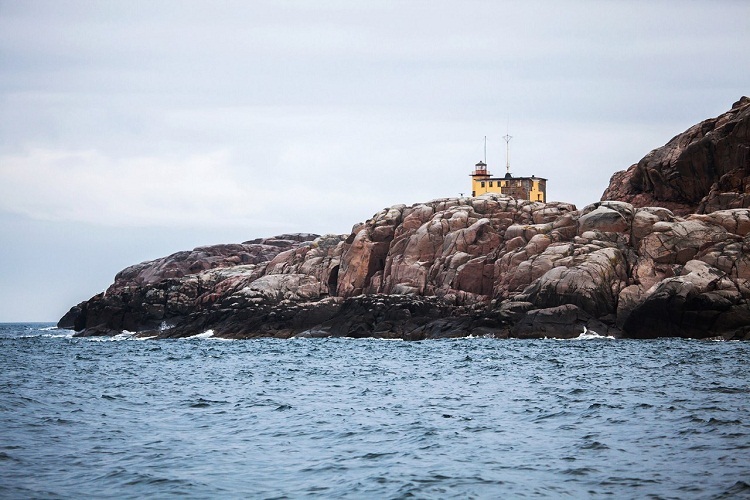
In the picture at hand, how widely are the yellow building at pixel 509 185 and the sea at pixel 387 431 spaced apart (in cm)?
6497

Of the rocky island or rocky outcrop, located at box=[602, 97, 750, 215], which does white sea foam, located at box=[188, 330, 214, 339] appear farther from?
rocky outcrop, located at box=[602, 97, 750, 215]

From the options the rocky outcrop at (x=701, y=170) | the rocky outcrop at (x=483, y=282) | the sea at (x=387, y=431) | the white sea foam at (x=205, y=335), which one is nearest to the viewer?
the sea at (x=387, y=431)

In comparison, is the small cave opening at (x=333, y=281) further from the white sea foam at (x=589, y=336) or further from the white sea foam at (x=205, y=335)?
the white sea foam at (x=589, y=336)

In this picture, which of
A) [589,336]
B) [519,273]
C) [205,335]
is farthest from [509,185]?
[589,336]

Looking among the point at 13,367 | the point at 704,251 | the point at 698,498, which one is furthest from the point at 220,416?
the point at 704,251

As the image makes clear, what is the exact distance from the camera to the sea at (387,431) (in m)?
15.1

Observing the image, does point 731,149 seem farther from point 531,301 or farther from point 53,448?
point 53,448

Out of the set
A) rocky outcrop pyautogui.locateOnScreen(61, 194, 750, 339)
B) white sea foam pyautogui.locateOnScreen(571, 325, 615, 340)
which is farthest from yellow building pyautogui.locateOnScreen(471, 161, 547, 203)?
white sea foam pyautogui.locateOnScreen(571, 325, 615, 340)

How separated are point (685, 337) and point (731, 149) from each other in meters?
25.0

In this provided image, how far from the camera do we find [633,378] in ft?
101

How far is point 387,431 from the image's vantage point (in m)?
20.6

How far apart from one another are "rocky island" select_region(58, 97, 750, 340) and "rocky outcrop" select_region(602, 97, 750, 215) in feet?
0.43

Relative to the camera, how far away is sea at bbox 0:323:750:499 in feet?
49.7

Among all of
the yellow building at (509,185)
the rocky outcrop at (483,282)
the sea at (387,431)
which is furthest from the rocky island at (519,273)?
the sea at (387,431)
